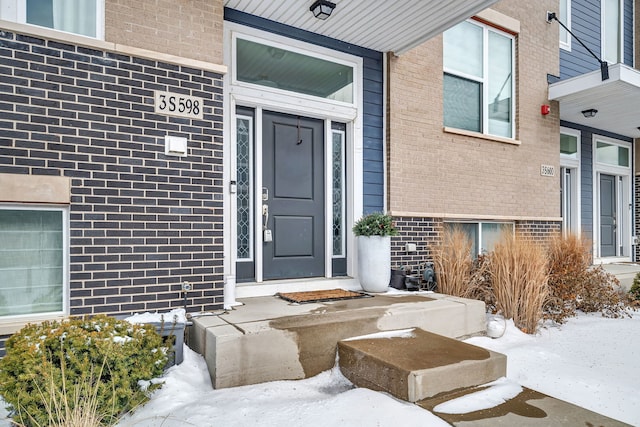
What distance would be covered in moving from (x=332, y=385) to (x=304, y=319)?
1.67ft

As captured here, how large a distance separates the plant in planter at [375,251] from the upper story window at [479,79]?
206 centimetres

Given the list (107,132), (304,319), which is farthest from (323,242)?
(107,132)

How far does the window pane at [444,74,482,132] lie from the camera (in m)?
5.84

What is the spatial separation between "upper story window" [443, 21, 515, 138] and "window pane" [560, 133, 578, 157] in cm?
209

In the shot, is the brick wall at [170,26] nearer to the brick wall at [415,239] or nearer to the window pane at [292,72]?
the window pane at [292,72]

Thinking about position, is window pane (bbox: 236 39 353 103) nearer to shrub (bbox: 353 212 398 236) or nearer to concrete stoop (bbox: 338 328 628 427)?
shrub (bbox: 353 212 398 236)

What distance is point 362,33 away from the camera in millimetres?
4750

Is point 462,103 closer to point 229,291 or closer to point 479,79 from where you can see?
point 479,79

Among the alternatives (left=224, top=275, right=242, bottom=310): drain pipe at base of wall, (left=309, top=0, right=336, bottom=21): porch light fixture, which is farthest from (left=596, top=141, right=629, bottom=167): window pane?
(left=224, top=275, right=242, bottom=310): drain pipe at base of wall

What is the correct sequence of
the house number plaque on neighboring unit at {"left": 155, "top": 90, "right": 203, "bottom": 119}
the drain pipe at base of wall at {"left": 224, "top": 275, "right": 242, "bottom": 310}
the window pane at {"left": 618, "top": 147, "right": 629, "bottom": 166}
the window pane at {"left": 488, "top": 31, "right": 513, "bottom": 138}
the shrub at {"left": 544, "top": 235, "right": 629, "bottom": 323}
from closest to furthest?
the house number plaque on neighboring unit at {"left": 155, "top": 90, "right": 203, "bottom": 119}
the drain pipe at base of wall at {"left": 224, "top": 275, "right": 242, "bottom": 310}
the shrub at {"left": 544, "top": 235, "right": 629, "bottom": 323}
the window pane at {"left": 488, "top": 31, "right": 513, "bottom": 138}
the window pane at {"left": 618, "top": 147, "right": 629, "bottom": 166}

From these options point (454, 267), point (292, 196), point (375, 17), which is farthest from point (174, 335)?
point (375, 17)

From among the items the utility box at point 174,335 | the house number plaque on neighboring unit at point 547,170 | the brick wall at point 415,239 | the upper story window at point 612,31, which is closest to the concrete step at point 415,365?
the utility box at point 174,335

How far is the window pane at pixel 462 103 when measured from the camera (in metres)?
5.84

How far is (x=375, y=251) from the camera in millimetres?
4574
